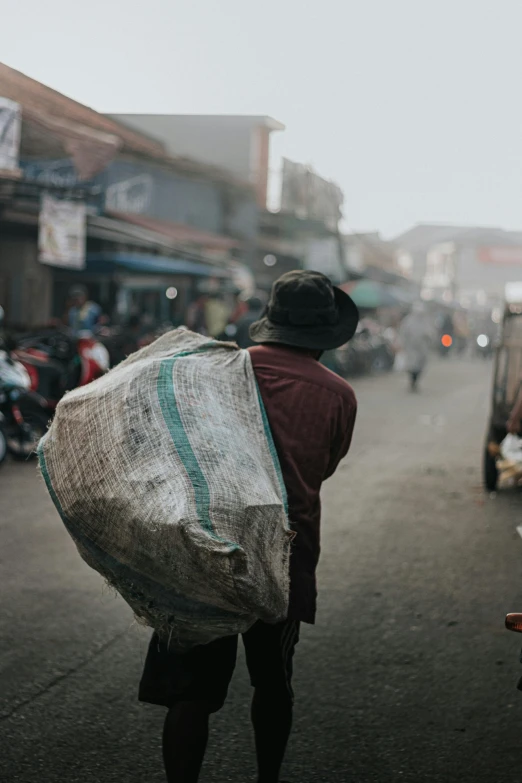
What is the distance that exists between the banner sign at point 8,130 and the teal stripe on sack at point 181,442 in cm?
1012

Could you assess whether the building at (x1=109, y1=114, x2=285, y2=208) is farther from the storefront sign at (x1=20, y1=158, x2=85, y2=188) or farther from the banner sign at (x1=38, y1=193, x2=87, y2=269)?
the banner sign at (x1=38, y1=193, x2=87, y2=269)

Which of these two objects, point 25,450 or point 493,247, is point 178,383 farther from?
point 493,247

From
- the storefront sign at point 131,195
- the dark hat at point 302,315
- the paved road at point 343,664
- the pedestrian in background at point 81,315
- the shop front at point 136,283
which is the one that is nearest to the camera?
the dark hat at point 302,315

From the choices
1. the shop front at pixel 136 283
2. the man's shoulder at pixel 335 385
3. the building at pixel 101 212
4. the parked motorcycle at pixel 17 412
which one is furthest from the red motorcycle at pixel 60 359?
the man's shoulder at pixel 335 385

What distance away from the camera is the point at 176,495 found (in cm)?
249

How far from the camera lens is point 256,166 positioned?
133ft

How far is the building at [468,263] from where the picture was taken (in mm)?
96375

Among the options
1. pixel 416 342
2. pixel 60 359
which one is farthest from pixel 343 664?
pixel 416 342

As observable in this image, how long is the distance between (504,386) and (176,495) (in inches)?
279

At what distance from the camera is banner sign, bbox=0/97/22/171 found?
40.1ft

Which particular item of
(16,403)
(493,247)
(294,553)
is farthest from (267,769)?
(493,247)

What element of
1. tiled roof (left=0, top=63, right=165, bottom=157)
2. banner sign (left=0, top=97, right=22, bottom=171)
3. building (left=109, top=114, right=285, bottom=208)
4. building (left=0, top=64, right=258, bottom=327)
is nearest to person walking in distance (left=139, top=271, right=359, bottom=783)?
tiled roof (left=0, top=63, right=165, bottom=157)

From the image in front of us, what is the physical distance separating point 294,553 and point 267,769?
0.67 metres

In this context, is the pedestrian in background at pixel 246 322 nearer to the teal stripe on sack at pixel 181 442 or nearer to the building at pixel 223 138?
the teal stripe on sack at pixel 181 442
